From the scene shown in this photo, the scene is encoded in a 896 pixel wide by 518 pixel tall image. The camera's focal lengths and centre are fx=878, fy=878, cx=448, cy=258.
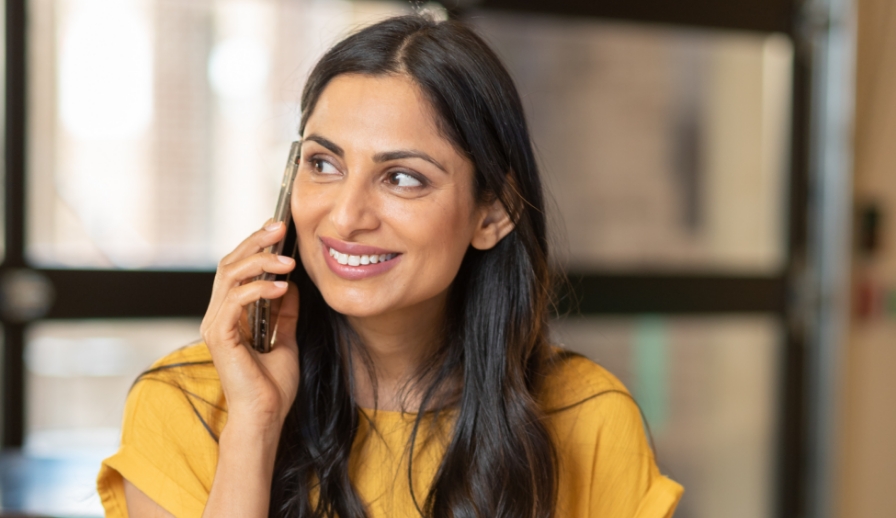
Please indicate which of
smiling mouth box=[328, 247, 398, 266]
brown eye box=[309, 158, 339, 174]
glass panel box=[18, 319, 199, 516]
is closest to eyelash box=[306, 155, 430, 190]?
brown eye box=[309, 158, 339, 174]

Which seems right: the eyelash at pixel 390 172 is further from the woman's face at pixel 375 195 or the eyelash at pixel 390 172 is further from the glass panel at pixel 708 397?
the glass panel at pixel 708 397

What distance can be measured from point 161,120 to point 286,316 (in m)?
1.33

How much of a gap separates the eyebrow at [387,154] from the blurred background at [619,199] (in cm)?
112

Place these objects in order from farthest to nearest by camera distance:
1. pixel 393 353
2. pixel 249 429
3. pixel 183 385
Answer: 1. pixel 393 353
2. pixel 183 385
3. pixel 249 429

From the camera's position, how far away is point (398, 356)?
1382 millimetres

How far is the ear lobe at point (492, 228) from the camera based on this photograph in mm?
1345

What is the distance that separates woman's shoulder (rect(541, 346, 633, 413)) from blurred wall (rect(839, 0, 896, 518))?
6.76ft

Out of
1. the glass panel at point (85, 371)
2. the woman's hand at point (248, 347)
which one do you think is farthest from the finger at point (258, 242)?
the glass panel at point (85, 371)

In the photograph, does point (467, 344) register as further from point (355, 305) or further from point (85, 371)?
point (85, 371)

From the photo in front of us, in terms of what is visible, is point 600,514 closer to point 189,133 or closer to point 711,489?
point 189,133

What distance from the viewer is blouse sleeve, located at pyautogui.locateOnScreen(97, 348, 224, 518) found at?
46.4 inches

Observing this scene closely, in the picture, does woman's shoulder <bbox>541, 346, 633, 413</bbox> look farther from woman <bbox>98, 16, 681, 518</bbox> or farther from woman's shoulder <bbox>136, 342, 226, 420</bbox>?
woman's shoulder <bbox>136, 342, 226, 420</bbox>

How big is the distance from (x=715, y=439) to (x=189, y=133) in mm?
2111

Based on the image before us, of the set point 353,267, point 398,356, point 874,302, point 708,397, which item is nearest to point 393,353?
point 398,356
